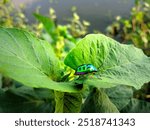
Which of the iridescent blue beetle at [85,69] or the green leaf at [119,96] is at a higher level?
the iridescent blue beetle at [85,69]

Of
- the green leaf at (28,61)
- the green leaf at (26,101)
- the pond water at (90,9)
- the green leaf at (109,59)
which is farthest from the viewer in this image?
the pond water at (90,9)

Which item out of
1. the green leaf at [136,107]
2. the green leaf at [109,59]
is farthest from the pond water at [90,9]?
the green leaf at [109,59]

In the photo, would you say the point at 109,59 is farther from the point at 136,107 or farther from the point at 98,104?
the point at 136,107

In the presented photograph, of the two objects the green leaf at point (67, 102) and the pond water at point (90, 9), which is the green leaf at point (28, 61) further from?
the pond water at point (90, 9)

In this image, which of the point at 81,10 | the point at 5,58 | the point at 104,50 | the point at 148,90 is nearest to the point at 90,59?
the point at 104,50

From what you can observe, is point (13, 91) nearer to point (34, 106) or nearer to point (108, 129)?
point (34, 106)

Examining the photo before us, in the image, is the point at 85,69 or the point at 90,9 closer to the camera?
the point at 85,69

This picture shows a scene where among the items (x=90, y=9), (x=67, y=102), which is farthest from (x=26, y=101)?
(x=90, y=9)
